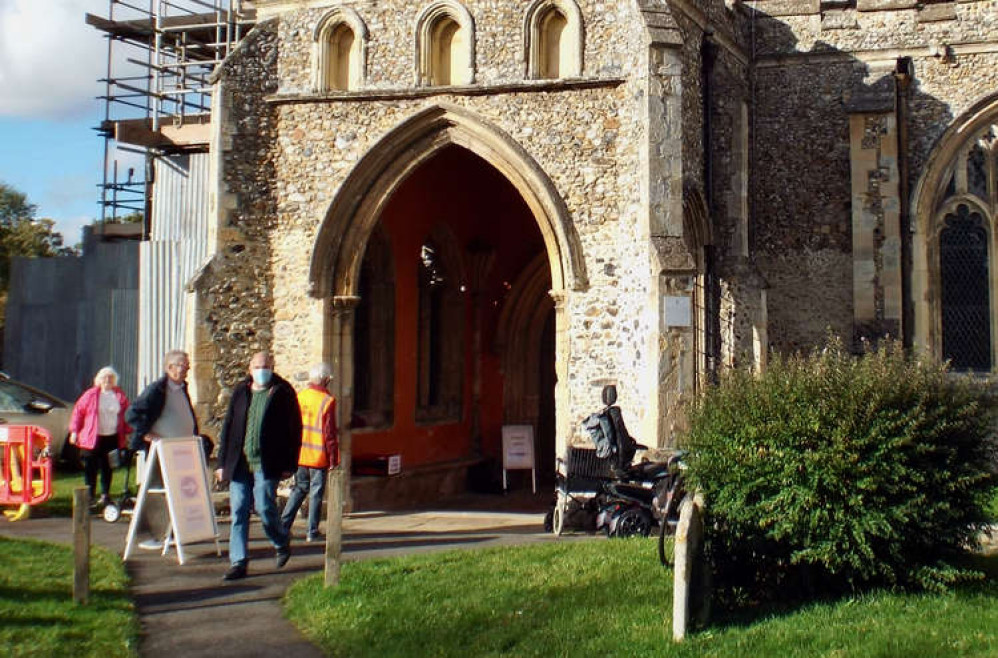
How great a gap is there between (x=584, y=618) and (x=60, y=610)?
126 inches

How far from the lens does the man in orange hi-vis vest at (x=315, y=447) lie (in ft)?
31.8

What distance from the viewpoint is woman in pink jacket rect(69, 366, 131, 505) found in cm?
1117

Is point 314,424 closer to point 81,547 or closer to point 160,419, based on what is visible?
A: point 160,419

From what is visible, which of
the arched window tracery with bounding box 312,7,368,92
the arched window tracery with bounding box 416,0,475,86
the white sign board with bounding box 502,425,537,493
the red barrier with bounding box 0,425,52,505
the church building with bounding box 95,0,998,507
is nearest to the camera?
the red barrier with bounding box 0,425,52,505

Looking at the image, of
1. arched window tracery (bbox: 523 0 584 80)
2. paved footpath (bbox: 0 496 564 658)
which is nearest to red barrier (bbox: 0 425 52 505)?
paved footpath (bbox: 0 496 564 658)

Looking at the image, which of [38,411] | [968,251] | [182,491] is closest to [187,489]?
[182,491]

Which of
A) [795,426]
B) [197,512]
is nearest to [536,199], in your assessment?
[197,512]

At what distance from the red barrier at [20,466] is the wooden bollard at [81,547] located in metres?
3.75

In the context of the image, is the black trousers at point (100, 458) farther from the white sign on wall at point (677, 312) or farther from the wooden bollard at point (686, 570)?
the wooden bollard at point (686, 570)

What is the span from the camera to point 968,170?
15.4 metres

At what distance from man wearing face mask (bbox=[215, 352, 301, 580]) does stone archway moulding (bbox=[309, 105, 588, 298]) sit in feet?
14.4

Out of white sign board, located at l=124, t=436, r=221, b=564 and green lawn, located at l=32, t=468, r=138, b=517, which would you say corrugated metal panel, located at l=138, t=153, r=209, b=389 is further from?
white sign board, located at l=124, t=436, r=221, b=564

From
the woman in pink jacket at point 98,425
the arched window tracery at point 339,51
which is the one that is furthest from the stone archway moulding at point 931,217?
the woman in pink jacket at point 98,425

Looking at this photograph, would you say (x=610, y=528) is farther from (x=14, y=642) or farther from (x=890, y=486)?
(x=14, y=642)
